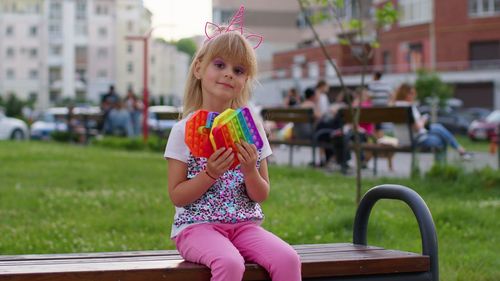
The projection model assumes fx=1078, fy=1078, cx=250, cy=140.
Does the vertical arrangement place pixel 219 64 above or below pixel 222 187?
above

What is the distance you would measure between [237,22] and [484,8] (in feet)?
202

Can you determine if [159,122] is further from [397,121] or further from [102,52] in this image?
[102,52]

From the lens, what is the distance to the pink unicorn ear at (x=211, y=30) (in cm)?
455

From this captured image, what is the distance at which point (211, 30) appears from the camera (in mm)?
4605

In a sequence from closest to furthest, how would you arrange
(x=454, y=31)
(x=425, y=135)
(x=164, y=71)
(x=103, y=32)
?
1. (x=425, y=135)
2. (x=454, y=31)
3. (x=103, y=32)
4. (x=164, y=71)

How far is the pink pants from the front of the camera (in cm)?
403

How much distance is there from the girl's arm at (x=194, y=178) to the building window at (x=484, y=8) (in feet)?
201

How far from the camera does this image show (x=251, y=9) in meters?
101

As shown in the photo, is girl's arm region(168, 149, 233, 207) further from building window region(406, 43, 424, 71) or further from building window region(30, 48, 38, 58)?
building window region(30, 48, 38, 58)

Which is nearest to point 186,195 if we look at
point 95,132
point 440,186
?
point 440,186

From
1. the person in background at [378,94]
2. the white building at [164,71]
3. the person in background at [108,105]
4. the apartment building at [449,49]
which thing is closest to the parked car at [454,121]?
the apartment building at [449,49]

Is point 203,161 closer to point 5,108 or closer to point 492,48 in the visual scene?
point 492,48

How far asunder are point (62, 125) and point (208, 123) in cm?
4046

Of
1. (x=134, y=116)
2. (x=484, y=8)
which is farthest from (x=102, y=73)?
(x=134, y=116)
